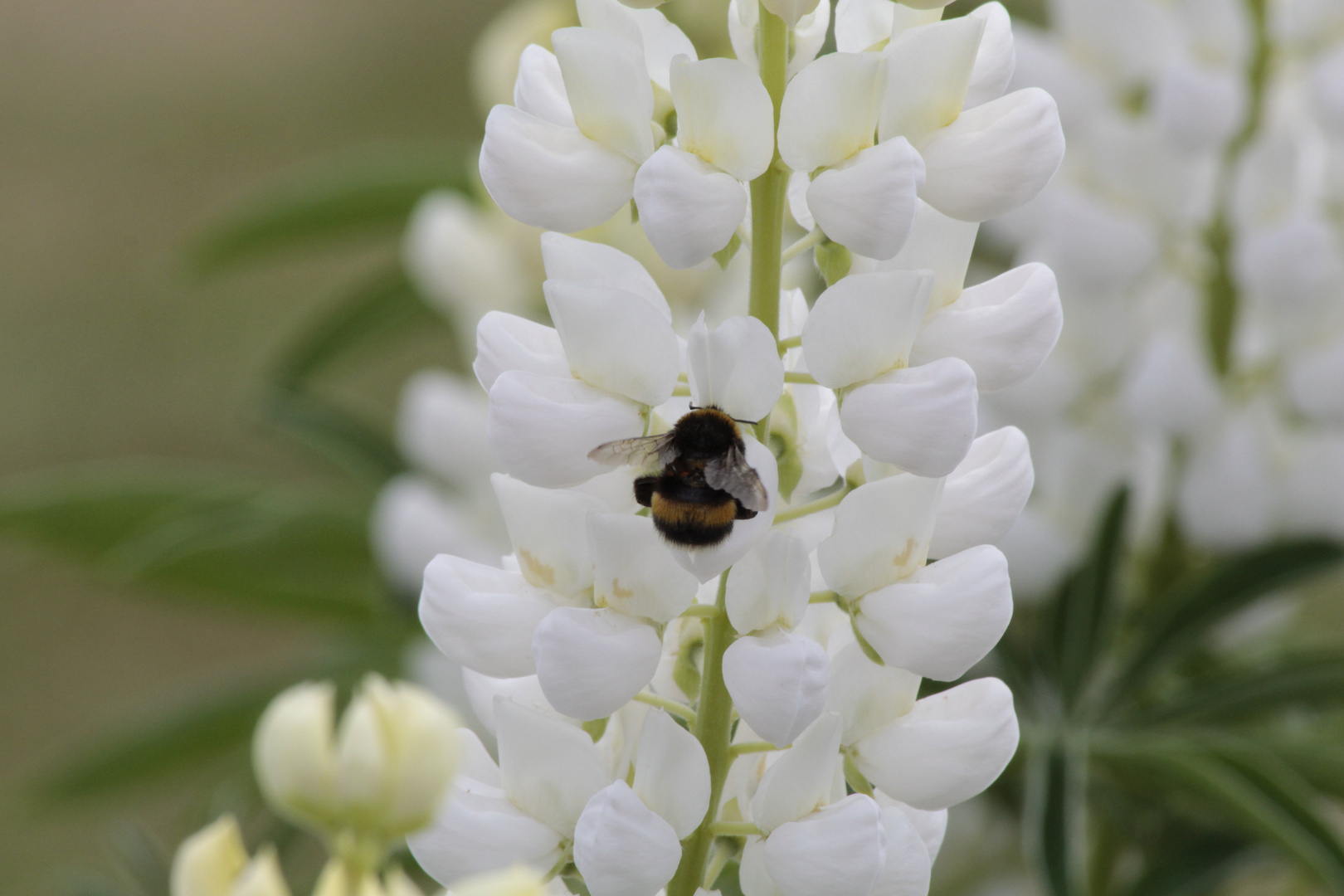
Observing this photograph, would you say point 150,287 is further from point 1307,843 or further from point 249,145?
point 1307,843

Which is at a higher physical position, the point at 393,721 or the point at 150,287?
the point at 393,721

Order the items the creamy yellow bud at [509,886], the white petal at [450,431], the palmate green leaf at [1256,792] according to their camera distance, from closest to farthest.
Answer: the creamy yellow bud at [509,886] < the palmate green leaf at [1256,792] < the white petal at [450,431]

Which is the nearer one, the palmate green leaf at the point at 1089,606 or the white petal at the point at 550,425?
the white petal at the point at 550,425

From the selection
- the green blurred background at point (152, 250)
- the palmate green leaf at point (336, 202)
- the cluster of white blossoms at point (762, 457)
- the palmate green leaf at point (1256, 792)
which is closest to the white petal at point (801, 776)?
the cluster of white blossoms at point (762, 457)

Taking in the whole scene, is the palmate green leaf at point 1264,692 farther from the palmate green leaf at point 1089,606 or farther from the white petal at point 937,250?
the white petal at point 937,250

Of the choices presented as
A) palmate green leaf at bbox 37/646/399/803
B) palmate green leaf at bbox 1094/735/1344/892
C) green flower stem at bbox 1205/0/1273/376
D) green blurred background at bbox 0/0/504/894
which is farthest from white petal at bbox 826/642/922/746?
green blurred background at bbox 0/0/504/894

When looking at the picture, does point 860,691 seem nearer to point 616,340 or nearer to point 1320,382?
point 616,340

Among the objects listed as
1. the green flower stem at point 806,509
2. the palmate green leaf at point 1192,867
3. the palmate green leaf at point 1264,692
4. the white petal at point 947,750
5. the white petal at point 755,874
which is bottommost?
the palmate green leaf at point 1192,867

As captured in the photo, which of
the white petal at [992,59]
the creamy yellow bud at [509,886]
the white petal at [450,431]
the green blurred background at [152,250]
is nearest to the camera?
the creamy yellow bud at [509,886]

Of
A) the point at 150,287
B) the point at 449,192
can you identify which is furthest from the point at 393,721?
the point at 150,287
